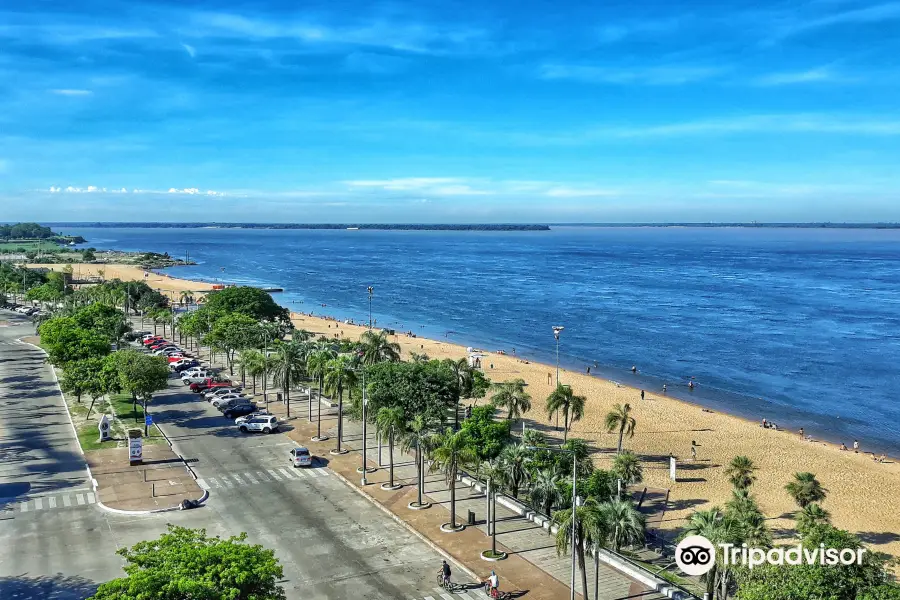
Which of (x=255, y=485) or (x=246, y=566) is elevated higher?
(x=246, y=566)

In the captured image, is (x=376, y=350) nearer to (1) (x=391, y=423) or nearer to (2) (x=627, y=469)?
(1) (x=391, y=423)

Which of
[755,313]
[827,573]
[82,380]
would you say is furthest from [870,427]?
[82,380]

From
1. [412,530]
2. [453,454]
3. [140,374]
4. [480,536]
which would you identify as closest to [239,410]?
[140,374]

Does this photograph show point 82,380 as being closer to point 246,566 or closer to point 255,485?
point 255,485

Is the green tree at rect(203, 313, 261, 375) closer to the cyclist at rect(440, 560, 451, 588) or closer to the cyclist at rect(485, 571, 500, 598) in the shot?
the cyclist at rect(440, 560, 451, 588)

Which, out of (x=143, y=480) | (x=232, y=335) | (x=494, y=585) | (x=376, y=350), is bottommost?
(x=143, y=480)

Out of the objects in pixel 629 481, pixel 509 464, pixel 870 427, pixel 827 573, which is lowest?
pixel 870 427
